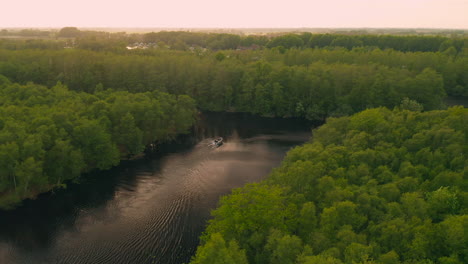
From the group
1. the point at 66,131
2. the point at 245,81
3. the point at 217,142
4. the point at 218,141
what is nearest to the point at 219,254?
the point at 66,131

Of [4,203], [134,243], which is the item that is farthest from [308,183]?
[4,203]

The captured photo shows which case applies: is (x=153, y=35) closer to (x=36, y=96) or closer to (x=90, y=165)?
(x=36, y=96)

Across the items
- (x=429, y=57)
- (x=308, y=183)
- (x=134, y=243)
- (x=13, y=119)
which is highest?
(x=429, y=57)

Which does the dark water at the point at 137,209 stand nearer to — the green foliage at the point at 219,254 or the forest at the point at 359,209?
the forest at the point at 359,209

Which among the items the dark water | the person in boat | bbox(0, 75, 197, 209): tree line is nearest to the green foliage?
the dark water

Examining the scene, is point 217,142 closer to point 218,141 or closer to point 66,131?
point 218,141

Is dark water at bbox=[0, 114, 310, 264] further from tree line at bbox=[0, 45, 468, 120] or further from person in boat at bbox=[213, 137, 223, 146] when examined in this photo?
tree line at bbox=[0, 45, 468, 120]
